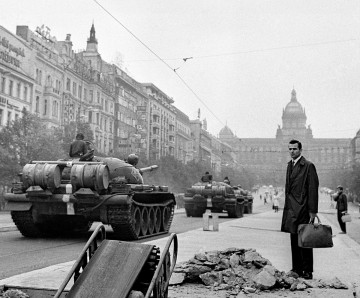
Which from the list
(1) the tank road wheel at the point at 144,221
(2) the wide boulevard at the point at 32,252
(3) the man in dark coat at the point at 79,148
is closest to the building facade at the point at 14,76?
(3) the man in dark coat at the point at 79,148

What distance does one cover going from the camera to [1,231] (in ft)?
52.5

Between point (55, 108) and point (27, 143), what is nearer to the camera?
point (27, 143)

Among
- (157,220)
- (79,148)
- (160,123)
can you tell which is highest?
(160,123)

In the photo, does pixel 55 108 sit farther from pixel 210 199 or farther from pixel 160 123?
pixel 160 123

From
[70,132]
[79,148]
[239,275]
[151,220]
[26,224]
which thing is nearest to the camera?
[239,275]

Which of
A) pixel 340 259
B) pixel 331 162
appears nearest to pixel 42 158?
pixel 340 259

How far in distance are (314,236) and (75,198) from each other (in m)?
6.89

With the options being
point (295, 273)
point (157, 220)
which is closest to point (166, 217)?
point (157, 220)

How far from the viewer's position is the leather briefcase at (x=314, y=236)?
267 inches

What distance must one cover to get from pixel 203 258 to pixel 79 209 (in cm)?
618

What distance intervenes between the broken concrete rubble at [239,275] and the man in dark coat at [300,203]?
45 centimetres

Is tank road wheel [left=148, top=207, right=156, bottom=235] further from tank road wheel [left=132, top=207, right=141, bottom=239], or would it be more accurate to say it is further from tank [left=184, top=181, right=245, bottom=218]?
tank [left=184, top=181, right=245, bottom=218]

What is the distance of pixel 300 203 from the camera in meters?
7.26

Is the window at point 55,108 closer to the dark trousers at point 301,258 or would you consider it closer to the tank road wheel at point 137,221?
the tank road wheel at point 137,221
